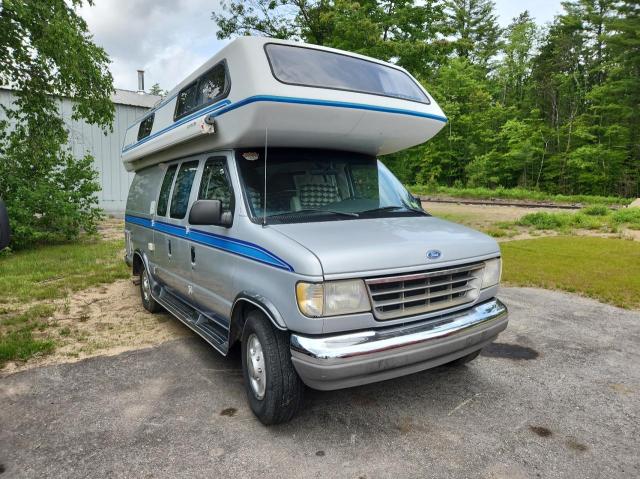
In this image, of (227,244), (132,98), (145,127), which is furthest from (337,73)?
(132,98)

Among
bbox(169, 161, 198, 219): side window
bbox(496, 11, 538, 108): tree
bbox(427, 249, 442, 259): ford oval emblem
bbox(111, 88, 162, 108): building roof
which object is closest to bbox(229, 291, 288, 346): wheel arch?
bbox(427, 249, 442, 259): ford oval emblem

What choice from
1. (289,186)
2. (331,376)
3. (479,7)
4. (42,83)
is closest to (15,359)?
(289,186)

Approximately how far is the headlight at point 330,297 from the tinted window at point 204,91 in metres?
1.93

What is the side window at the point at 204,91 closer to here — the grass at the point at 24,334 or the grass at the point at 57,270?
the grass at the point at 24,334

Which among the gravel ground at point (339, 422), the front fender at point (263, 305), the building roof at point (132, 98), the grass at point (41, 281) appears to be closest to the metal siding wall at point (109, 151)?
the building roof at point (132, 98)

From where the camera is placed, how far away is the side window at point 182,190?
15.4 feet

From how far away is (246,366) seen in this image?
138 inches

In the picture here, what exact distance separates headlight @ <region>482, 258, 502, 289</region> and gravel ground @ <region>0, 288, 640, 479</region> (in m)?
0.90

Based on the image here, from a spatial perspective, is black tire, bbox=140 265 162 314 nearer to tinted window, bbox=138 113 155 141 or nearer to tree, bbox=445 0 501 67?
tinted window, bbox=138 113 155 141

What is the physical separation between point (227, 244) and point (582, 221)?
14.0m

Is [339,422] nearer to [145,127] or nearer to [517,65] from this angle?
[145,127]

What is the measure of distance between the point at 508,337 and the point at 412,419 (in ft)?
7.25

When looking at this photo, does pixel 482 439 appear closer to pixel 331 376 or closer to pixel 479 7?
pixel 331 376

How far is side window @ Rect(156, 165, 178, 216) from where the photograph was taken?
209 inches
